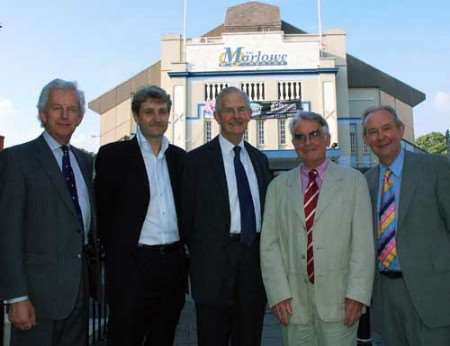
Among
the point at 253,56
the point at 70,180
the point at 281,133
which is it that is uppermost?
the point at 253,56

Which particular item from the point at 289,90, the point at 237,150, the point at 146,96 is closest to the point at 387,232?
the point at 237,150

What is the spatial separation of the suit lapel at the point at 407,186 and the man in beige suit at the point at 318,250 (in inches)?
11.7

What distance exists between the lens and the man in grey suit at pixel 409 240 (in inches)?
115

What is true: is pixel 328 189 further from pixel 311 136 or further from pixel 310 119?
pixel 310 119

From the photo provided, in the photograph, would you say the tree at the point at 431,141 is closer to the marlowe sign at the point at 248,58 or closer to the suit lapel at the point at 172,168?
the marlowe sign at the point at 248,58

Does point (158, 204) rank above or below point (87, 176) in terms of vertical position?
below

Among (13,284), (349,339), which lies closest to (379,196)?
(349,339)

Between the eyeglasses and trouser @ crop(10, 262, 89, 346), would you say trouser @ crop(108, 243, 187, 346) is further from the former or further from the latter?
the eyeglasses

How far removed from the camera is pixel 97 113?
49.1 meters

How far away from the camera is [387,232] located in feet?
10.1

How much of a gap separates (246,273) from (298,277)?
42 centimetres

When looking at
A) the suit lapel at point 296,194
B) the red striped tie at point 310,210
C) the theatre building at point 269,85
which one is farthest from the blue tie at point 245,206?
the theatre building at point 269,85

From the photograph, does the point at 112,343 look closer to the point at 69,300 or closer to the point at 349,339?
the point at 69,300

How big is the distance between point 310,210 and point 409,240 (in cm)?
75
